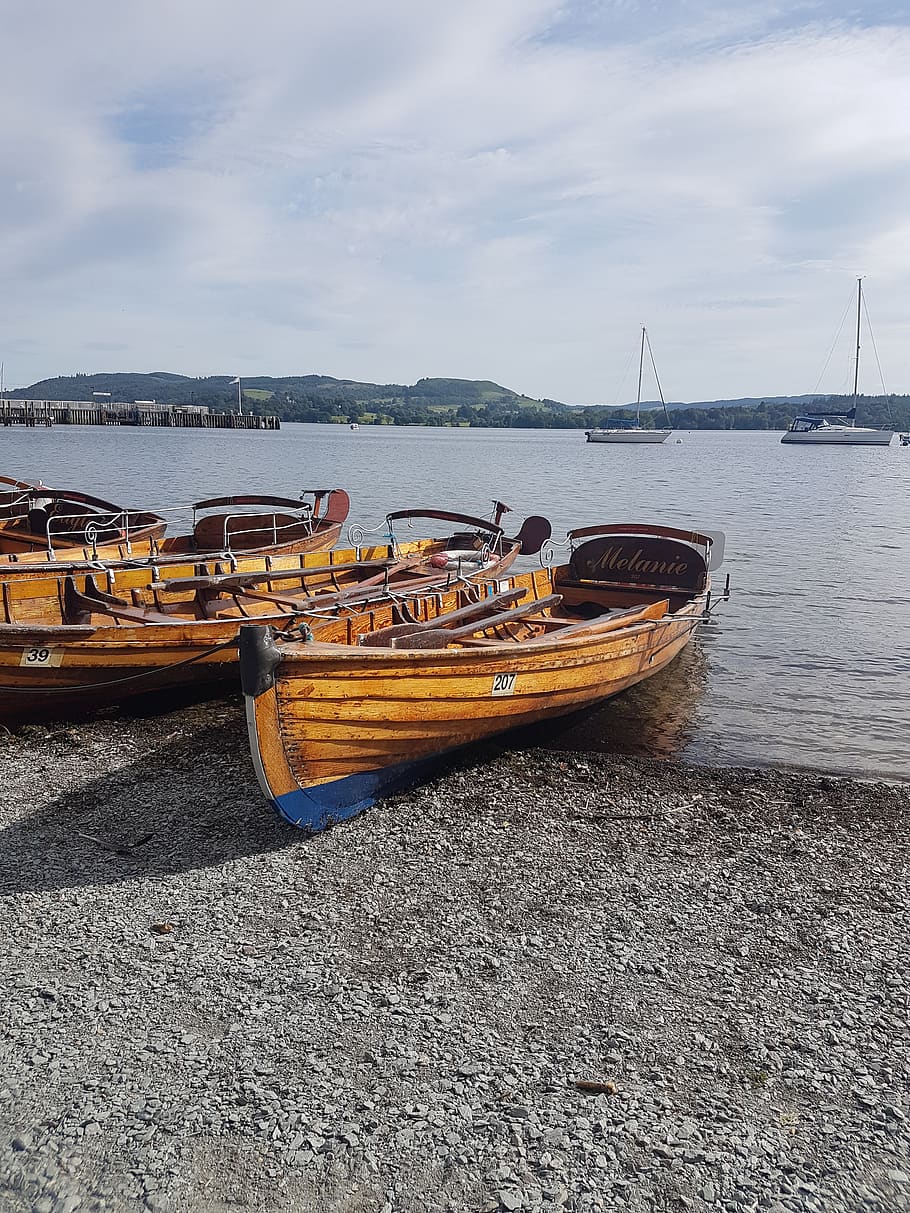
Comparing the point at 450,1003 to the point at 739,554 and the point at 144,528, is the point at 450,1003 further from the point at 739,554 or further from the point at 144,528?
the point at 739,554

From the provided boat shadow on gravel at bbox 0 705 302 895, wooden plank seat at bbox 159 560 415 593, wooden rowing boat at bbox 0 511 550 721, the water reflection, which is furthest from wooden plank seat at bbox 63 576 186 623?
the water reflection

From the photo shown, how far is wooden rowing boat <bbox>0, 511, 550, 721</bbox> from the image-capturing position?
1002 centimetres

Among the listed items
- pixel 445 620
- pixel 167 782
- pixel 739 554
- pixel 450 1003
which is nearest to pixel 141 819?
pixel 167 782

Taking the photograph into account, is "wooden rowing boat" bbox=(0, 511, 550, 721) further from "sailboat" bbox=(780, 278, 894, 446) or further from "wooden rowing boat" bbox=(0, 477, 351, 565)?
"sailboat" bbox=(780, 278, 894, 446)

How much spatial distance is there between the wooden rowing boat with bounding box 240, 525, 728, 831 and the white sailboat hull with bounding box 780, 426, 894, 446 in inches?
5259

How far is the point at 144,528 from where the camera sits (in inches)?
688

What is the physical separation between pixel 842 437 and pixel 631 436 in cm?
3082

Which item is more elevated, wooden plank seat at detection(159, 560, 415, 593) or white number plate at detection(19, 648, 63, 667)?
wooden plank seat at detection(159, 560, 415, 593)

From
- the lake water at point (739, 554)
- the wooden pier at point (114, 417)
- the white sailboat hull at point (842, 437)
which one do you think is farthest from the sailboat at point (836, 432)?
the wooden pier at point (114, 417)

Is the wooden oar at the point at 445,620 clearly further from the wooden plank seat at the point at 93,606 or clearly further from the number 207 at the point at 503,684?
the wooden plank seat at the point at 93,606

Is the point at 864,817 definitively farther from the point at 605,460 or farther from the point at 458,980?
the point at 605,460

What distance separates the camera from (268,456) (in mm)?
91250

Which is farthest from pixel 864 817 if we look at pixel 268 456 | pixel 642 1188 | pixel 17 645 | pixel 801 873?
pixel 268 456

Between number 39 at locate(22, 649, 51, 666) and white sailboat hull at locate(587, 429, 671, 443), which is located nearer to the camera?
number 39 at locate(22, 649, 51, 666)
